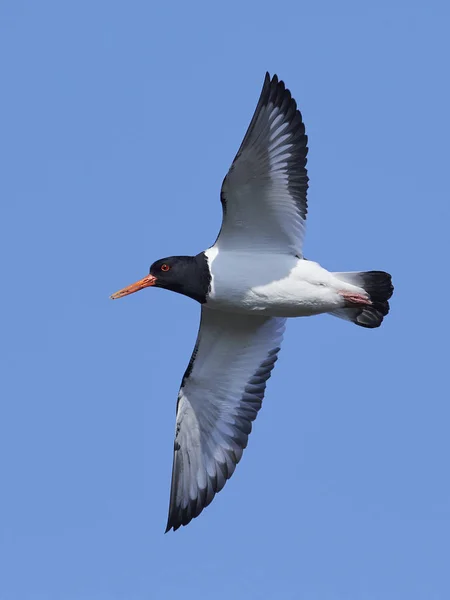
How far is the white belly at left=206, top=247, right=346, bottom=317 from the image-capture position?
1109cm

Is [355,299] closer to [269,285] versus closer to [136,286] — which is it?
[269,285]

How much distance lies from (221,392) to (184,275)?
1.59m

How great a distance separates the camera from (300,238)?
1138 centimetres

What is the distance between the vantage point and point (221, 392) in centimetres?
1221

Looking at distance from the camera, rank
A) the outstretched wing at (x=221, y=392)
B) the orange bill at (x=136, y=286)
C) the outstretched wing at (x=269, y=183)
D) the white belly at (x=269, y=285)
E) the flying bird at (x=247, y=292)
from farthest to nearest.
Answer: the outstretched wing at (x=221, y=392), the orange bill at (x=136, y=286), the white belly at (x=269, y=285), the flying bird at (x=247, y=292), the outstretched wing at (x=269, y=183)

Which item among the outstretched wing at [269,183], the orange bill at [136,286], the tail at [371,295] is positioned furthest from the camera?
the tail at [371,295]

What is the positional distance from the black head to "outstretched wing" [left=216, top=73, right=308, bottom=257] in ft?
1.10

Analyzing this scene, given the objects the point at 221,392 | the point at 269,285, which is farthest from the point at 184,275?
the point at 221,392

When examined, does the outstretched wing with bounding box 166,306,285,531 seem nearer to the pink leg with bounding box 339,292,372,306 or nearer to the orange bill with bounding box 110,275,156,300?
the orange bill with bounding box 110,275,156,300

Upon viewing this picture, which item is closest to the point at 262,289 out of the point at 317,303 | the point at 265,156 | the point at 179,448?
the point at 317,303

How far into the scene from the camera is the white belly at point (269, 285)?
1109cm

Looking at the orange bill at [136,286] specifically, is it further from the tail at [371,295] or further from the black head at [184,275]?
the tail at [371,295]

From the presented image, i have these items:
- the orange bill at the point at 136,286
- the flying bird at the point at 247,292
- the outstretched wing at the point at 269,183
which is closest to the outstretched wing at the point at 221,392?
the flying bird at the point at 247,292

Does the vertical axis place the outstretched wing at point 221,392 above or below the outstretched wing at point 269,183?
below
